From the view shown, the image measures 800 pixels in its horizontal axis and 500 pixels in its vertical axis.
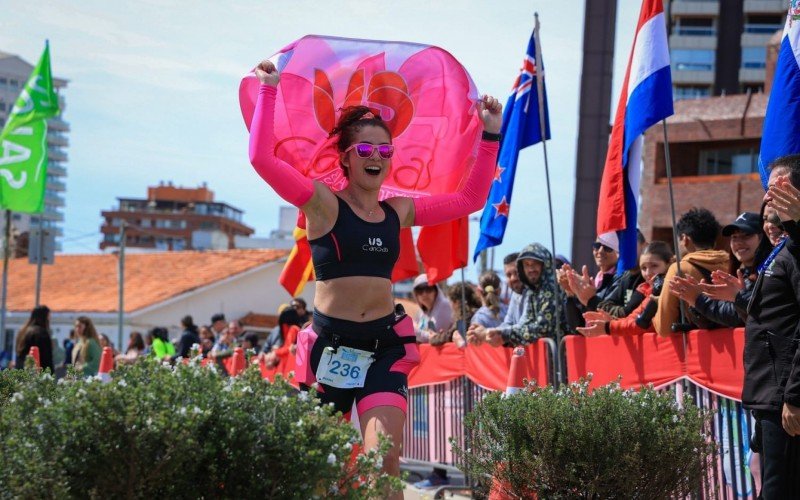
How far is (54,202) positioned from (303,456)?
195 metres

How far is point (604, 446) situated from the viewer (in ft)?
19.9

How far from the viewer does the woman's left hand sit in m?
6.72

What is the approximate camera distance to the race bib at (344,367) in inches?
231

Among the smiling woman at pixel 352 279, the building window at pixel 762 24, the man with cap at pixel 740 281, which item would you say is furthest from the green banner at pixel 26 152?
the building window at pixel 762 24

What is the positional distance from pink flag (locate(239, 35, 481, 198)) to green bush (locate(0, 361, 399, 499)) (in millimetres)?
2956

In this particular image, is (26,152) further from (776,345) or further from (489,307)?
(776,345)

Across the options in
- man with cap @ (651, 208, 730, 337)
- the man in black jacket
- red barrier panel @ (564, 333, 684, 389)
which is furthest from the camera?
red barrier panel @ (564, 333, 684, 389)

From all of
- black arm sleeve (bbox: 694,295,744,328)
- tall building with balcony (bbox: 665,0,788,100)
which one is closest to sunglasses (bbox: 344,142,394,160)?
black arm sleeve (bbox: 694,295,744,328)

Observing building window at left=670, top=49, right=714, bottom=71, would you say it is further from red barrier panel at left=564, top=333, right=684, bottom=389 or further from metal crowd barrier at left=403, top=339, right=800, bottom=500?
red barrier panel at left=564, top=333, right=684, bottom=389

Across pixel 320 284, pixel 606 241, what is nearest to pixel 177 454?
pixel 320 284

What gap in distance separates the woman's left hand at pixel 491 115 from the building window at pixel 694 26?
9203cm

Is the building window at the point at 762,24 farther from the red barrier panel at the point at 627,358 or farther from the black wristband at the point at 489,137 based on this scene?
the black wristband at the point at 489,137

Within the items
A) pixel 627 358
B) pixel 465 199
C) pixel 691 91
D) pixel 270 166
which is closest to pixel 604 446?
pixel 465 199

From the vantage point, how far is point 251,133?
19.1 feet
